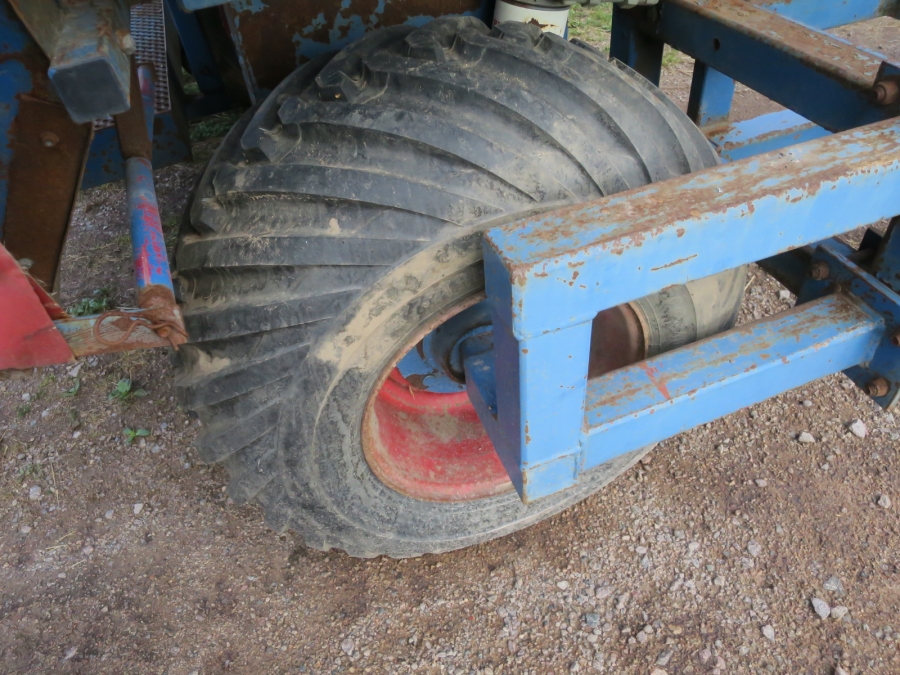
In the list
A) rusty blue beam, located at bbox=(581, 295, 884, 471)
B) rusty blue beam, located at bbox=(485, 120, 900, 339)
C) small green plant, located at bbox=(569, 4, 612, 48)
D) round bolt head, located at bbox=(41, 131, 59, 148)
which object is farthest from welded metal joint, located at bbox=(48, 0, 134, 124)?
small green plant, located at bbox=(569, 4, 612, 48)

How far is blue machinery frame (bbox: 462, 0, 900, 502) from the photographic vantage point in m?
1.05

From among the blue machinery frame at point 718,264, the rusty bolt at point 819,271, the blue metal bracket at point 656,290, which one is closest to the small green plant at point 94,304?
the blue machinery frame at point 718,264

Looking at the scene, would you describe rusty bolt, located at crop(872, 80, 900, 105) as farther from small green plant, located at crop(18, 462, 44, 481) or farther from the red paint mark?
small green plant, located at crop(18, 462, 44, 481)

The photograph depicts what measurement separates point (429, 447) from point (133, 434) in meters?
1.13

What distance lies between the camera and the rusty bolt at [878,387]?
60.6 inches

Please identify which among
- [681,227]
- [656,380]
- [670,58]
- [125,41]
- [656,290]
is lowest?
[670,58]

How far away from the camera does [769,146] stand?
6.66 ft

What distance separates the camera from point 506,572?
1.89m

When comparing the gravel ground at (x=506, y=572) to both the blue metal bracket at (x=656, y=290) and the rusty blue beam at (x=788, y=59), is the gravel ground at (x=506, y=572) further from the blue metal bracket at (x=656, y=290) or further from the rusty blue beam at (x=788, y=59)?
the rusty blue beam at (x=788, y=59)

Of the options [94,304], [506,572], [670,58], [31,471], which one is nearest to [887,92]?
[506,572]

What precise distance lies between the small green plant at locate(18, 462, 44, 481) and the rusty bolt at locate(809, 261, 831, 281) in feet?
7.72

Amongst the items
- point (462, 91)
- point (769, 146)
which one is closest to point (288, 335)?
point (462, 91)

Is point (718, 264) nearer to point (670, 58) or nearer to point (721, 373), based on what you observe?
point (721, 373)

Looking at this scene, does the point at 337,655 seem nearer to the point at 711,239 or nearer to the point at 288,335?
the point at 288,335
